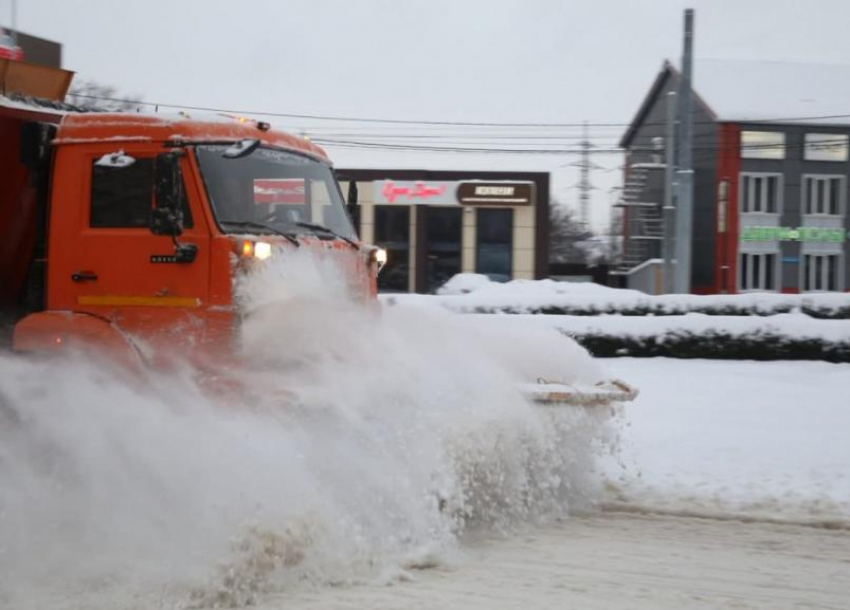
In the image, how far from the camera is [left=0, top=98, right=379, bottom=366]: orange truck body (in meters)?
5.93

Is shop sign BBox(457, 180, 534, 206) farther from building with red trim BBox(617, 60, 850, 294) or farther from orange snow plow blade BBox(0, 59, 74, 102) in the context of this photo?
orange snow plow blade BBox(0, 59, 74, 102)

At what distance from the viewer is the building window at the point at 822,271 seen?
41.3 meters

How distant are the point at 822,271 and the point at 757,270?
3.02 meters

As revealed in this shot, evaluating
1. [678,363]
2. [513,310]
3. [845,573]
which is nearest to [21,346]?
[845,573]

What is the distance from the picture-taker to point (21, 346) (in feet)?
20.0

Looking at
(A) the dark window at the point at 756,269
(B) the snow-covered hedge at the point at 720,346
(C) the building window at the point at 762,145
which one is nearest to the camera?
(B) the snow-covered hedge at the point at 720,346

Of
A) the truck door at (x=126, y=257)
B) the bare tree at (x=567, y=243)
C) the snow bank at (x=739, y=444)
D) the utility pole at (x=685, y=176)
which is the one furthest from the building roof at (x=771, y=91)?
the truck door at (x=126, y=257)

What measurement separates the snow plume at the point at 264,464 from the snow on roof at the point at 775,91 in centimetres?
3640

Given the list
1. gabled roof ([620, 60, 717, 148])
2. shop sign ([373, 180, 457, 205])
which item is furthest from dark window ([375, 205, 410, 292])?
gabled roof ([620, 60, 717, 148])

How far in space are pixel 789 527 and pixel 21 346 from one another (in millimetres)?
5552

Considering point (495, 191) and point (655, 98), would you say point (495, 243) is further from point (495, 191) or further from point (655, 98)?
point (655, 98)

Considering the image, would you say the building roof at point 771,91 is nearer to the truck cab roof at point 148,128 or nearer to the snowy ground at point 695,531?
the snowy ground at point 695,531

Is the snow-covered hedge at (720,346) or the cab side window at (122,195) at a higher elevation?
the cab side window at (122,195)

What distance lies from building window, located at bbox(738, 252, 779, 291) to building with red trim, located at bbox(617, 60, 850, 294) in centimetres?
4
